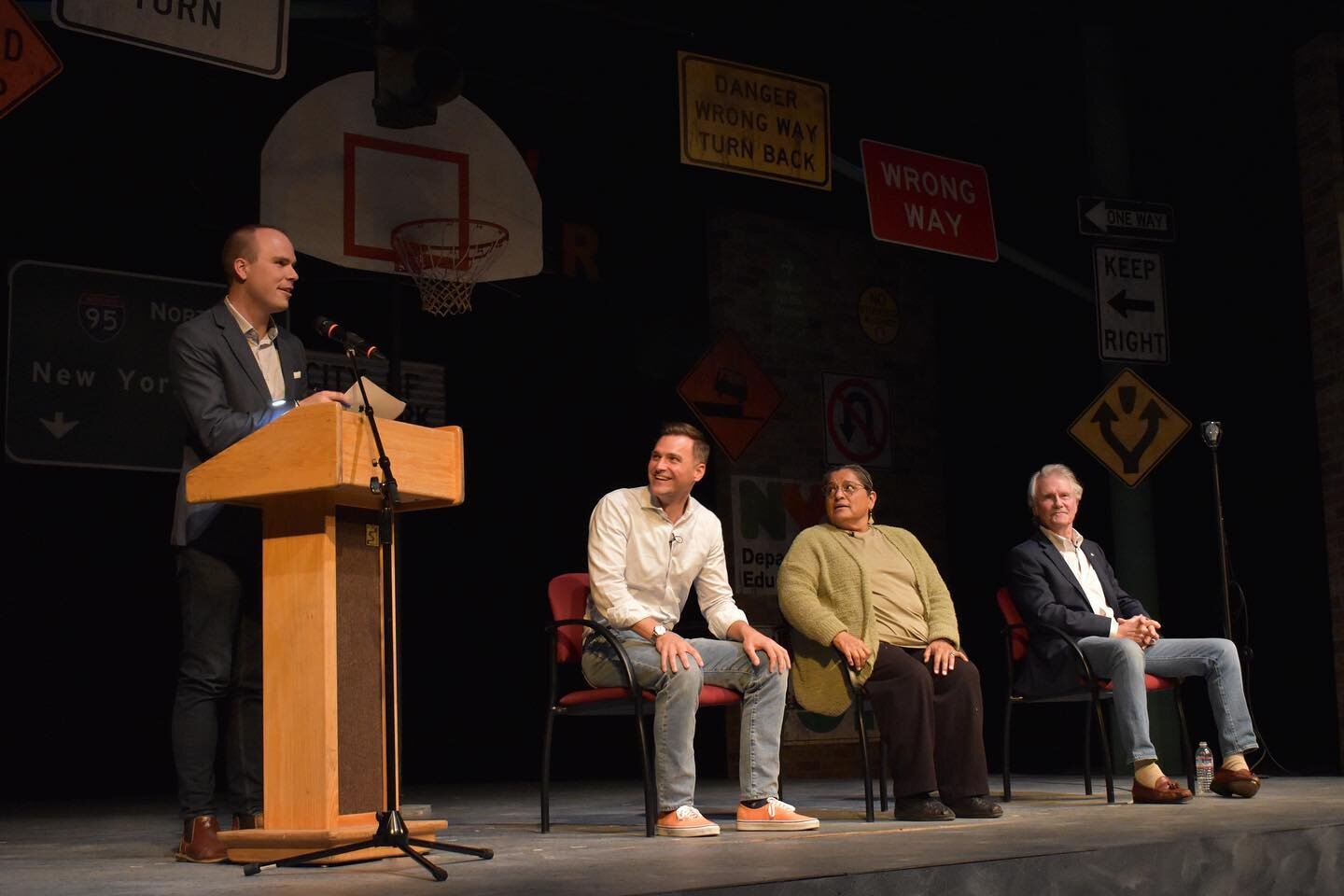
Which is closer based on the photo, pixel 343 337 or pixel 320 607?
pixel 343 337

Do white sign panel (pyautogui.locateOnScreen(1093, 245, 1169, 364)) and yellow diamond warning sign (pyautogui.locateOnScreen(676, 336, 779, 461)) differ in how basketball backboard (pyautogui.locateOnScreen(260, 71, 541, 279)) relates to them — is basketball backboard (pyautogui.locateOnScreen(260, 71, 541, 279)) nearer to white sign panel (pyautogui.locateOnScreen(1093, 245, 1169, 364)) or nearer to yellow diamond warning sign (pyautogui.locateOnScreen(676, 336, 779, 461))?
Result: yellow diamond warning sign (pyautogui.locateOnScreen(676, 336, 779, 461))

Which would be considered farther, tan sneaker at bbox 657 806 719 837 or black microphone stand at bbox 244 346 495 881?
tan sneaker at bbox 657 806 719 837

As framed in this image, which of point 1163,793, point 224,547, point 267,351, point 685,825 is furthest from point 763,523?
point 224,547

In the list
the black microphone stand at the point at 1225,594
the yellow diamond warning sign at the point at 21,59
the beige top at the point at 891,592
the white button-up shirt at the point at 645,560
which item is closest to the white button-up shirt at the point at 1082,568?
the black microphone stand at the point at 1225,594

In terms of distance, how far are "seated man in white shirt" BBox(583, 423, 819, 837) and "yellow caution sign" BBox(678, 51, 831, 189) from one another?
2.13 meters

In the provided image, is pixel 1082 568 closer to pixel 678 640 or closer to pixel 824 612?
pixel 824 612

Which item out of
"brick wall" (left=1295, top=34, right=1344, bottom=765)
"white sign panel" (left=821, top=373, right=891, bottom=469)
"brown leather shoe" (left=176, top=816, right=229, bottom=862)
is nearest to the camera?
"brown leather shoe" (left=176, top=816, right=229, bottom=862)

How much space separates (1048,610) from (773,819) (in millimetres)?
1581

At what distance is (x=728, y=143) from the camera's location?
6.39m

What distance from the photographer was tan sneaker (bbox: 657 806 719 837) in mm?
4098

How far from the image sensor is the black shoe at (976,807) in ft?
15.4

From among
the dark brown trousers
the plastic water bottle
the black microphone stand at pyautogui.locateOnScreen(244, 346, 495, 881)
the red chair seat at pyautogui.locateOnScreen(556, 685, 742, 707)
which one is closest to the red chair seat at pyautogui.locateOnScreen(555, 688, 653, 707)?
the red chair seat at pyautogui.locateOnScreen(556, 685, 742, 707)

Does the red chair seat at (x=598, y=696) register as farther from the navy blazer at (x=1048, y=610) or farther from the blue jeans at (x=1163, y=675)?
the blue jeans at (x=1163, y=675)

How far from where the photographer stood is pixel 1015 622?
552cm
